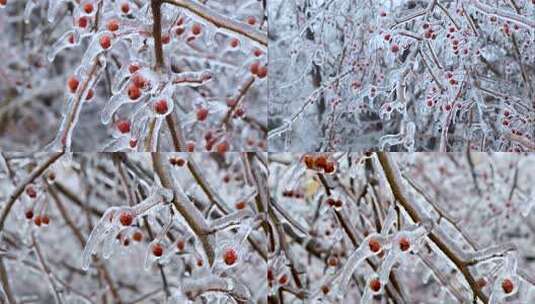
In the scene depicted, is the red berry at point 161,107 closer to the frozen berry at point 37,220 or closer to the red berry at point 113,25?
the red berry at point 113,25

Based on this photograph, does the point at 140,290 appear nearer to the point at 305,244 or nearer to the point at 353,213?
the point at 305,244

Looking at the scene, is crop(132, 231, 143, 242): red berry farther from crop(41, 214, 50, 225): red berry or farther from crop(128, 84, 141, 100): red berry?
crop(128, 84, 141, 100): red berry

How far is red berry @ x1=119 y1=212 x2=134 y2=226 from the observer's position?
1.70 metres

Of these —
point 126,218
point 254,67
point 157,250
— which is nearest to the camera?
point 126,218

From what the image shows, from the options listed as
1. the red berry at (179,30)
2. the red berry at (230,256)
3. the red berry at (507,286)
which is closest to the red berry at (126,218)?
the red berry at (230,256)

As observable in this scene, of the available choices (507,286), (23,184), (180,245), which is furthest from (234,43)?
(507,286)

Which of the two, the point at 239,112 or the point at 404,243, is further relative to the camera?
the point at 239,112

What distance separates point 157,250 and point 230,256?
18 centimetres

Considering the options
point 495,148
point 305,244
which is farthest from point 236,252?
point 495,148

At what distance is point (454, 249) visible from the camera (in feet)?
5.74

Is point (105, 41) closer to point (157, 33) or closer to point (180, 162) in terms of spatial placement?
point (157, 33)

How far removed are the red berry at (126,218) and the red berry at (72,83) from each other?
0.35 metres

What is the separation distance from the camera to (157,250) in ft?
5.95

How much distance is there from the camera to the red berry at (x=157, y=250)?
71.2 inches
